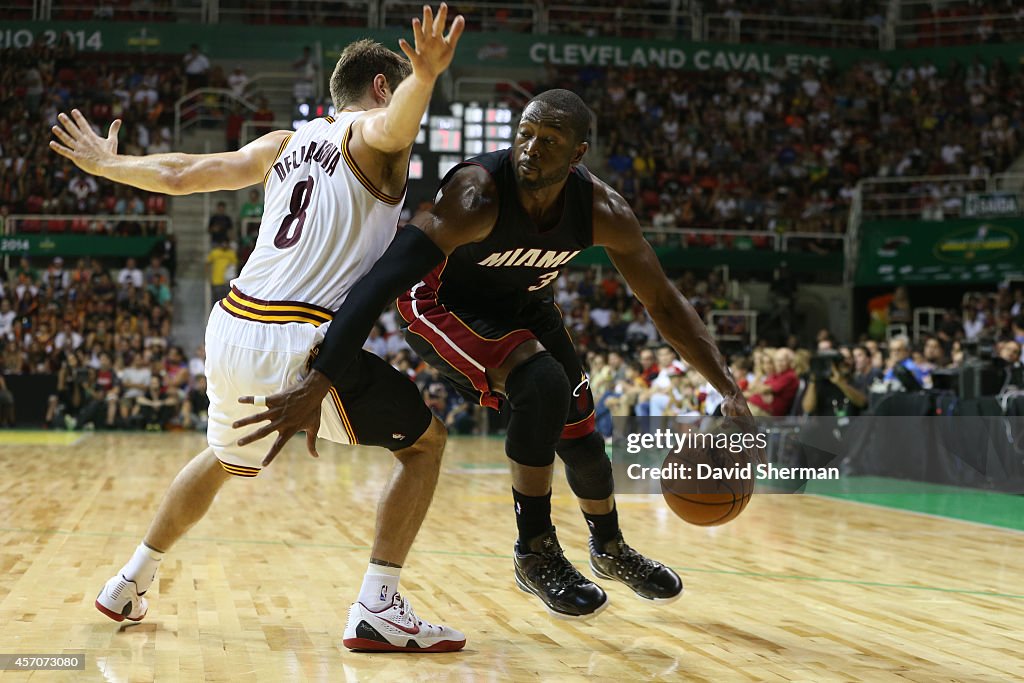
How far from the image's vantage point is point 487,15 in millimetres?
25516

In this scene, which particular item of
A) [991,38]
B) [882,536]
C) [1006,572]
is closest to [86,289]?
[882,536]

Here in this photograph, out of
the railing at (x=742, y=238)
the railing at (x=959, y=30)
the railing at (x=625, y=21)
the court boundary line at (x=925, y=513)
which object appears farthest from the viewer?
the railing at (x=625, y=21)

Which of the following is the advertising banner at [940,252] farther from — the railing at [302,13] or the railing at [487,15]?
the railing at [302,13]

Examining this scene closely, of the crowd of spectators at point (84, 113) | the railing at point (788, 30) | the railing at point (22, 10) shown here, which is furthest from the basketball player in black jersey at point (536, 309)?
the railing at point (22, 10)

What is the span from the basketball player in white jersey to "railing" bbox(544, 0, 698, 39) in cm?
2169

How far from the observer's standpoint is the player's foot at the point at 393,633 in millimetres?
3748

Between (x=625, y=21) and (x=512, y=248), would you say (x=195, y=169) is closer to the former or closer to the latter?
(x=512, y=248)

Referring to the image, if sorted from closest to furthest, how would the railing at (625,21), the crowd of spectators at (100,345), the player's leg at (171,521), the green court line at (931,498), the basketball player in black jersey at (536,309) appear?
the basketball player in black jersey at (536,309)
the player's leg at (171,521)
the green court line at (931,498)
the crowd of spectators at (100,345)
the railing at (625,21)

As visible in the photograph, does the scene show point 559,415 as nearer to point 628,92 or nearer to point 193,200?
point 193,200

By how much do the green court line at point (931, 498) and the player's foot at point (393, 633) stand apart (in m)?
5.24

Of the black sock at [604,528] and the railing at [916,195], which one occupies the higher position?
the railing at [916,195]

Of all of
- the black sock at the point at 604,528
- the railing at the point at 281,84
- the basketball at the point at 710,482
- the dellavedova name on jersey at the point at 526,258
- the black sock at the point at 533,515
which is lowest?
the black sock at the point at 604,528

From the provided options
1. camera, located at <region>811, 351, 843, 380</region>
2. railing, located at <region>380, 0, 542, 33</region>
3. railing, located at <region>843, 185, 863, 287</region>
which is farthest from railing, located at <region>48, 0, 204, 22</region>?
camera, located at <region>811, 351, 843, 380</region>

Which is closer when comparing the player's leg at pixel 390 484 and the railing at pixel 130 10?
the player's leg at pixel 390 484
